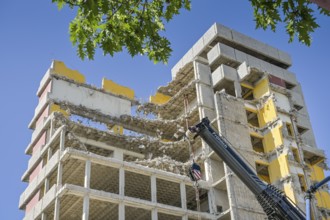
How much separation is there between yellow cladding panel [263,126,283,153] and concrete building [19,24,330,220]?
0.13 metres

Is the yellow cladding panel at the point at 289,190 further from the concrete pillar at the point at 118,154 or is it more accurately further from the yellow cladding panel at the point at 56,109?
the yellow cladding panel at the point at 56,109

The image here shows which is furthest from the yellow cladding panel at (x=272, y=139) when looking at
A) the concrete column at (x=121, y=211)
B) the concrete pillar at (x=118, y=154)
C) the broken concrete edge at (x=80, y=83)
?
the concrete column at (x=121, y=211)

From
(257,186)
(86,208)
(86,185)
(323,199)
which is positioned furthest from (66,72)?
(257,186)

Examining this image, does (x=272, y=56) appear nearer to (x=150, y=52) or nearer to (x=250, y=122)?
(x=250, y=122)

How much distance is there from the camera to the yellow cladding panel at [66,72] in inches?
2554

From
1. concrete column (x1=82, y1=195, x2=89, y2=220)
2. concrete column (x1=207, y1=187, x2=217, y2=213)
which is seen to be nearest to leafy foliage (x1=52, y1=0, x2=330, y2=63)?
concrete column (x1=82, y1=195, x2=89, y2=220)

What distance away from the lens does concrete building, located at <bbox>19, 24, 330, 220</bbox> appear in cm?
5122

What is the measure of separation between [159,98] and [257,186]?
43.1 meters

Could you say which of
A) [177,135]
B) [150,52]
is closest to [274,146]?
[177,135]

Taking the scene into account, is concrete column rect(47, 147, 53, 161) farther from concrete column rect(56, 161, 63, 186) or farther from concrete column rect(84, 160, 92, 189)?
concrete column rect(84, 160, 92, 189)

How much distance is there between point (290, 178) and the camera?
2207 inches

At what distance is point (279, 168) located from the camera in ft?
192

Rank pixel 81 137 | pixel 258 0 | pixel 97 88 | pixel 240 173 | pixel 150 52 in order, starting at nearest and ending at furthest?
pixel 258 0
pixel 150 52
pixel 240 173
pixel 81 137
pixel 97 88

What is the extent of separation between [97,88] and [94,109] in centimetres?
372
